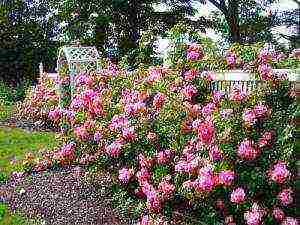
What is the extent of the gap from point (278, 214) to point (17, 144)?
25.6ft

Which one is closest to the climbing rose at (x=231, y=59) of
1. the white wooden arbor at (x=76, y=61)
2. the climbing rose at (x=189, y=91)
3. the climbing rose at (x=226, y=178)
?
the climbing rose at (x=189, y=91)

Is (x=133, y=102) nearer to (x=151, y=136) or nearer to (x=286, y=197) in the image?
(x=151, y=136)

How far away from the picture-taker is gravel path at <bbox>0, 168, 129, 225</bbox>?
21.1 ft

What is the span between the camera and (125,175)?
Result: 22.0ft

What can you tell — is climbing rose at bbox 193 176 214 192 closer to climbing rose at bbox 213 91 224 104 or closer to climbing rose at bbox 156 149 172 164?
climbing rose at bbox 156 149 172 164

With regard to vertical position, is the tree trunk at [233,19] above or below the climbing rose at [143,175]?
below

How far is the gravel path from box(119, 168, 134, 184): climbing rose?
0.26 meters

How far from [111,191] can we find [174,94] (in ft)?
3.97

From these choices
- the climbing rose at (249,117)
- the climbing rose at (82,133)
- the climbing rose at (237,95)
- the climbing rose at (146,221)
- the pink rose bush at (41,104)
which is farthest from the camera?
the pink rose bush at (41,104)

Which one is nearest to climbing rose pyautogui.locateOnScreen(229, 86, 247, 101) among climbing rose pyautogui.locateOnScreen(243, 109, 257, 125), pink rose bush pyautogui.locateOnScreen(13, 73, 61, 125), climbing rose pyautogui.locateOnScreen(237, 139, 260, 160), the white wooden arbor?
climbing rose pyautogui.locateOnScreen(243, 109, 257, 125)

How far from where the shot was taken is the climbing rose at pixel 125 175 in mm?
6711

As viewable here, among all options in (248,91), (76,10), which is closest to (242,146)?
(248,91)

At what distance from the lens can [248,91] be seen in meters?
6.54

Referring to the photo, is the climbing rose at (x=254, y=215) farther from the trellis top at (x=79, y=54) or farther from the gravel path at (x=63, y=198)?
the trellis top at (x=79, y=54)
